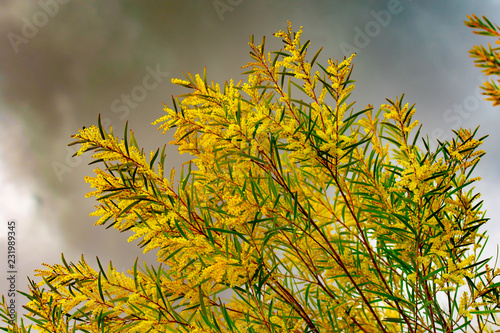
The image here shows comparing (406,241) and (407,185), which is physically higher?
(407,185)

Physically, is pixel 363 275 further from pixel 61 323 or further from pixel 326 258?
pixel 61 323

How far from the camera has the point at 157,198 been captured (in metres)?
1.00

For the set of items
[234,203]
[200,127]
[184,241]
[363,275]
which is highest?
[200,127]

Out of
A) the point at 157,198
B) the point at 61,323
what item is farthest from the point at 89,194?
the point at 61,323

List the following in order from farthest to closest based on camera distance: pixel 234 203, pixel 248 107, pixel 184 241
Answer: pixel 248 107 → pixel 234 203 → pixel 184 241

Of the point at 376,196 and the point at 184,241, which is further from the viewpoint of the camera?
the point at 376,196

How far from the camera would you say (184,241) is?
87cm

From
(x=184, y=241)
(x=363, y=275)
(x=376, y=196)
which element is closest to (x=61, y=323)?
(x=184, y=241)

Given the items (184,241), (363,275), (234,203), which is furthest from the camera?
(363,275)

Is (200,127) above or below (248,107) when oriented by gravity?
below

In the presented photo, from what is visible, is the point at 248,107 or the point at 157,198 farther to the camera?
the point at 248,107

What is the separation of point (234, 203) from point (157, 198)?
0.83ft

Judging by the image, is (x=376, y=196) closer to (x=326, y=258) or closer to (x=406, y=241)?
(x=406, y=241)

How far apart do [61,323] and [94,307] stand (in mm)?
255
